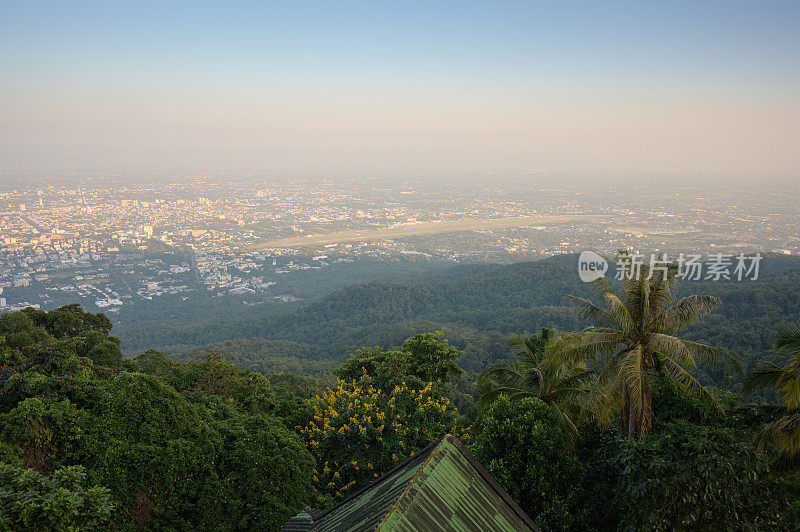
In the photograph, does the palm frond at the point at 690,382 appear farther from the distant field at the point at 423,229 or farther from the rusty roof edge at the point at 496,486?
the distant field at the point at 423,229

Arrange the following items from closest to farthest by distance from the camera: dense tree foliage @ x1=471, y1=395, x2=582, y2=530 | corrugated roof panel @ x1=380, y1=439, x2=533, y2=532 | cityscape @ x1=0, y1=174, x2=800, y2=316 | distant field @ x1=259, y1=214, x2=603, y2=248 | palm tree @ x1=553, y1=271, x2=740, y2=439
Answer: corrugated roof panel @ x1=380, y1=439, x2=533, y2=532 → palm tree @ x1=553, y1=271, x2=740, y2=439 → dense tree foliage @ x1=471, y1=395, x2=582, y2=530 → cityscape @ x1=0, y1=174, x2=800, y2=316 → distant field @ x1=259, y1=214, x2=603, y2=248

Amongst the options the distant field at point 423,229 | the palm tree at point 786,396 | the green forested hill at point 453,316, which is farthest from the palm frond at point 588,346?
the distant field at point 423,229

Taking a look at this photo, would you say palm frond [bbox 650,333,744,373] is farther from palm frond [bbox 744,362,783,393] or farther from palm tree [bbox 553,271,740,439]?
palm frond [bbox 744,362,783,393]

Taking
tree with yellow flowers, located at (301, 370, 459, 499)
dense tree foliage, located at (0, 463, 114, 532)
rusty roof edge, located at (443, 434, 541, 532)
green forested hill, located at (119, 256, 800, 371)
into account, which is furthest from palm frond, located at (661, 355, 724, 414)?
green forested hill, located at (119, 256, 800, 371)

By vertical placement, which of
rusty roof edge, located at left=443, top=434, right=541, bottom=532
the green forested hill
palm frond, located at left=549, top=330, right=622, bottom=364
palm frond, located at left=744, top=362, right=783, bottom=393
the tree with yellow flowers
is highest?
palm frond, located at left=549, top=330, right=622, bottom=364

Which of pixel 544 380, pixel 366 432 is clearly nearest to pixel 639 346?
pixel 544 380

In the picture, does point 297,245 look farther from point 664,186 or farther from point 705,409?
point 664,186

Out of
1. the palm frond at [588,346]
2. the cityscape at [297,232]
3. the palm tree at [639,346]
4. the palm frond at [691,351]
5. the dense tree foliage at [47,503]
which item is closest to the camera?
the dense tree foliage at [47,503]
